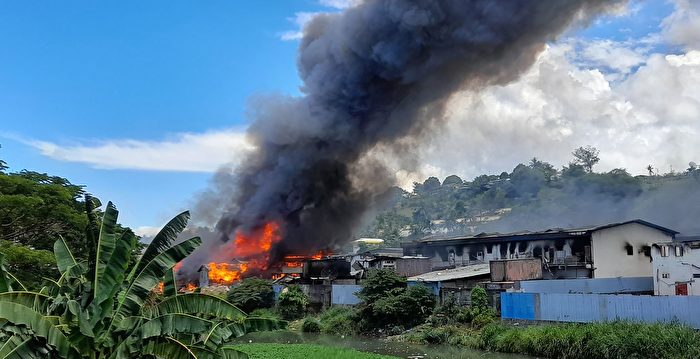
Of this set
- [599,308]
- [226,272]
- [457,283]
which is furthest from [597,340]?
[226,272]

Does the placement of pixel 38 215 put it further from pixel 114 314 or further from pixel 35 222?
pixel 114 314

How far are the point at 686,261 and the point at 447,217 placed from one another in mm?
69623

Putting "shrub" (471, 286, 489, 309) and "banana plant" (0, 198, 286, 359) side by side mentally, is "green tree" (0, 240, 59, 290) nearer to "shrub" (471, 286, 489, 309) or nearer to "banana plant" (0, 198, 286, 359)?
"banana plant" (0, 198, 286, 359)

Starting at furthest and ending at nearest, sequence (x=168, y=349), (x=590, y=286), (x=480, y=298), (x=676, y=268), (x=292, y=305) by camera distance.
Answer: (x=292, y=305) < (x=590, y=286) < (x=676, y=268) < (x=480, y=298) < (x=168, y=349)

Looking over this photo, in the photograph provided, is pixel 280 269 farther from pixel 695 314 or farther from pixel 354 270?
pixel 695 314

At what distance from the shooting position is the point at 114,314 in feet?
31.7

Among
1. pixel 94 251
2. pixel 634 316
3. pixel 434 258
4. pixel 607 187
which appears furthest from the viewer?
pixel 607 187

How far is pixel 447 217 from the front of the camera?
97312 mm

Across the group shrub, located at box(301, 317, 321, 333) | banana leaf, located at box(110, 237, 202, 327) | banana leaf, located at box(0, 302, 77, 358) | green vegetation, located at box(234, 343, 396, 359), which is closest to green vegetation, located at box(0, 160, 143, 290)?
green vegetation, located at box(234, 343, 396, 359)

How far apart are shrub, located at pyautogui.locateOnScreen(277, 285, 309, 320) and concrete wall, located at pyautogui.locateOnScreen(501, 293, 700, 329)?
15925 millimetres

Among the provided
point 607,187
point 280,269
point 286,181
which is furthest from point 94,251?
point 607,187

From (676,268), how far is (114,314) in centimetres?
2723

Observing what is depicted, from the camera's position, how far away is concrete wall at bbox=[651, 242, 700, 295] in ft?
89.8

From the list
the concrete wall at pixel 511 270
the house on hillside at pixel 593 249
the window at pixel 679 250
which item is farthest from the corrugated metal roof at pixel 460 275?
the window at pixel 679 250
